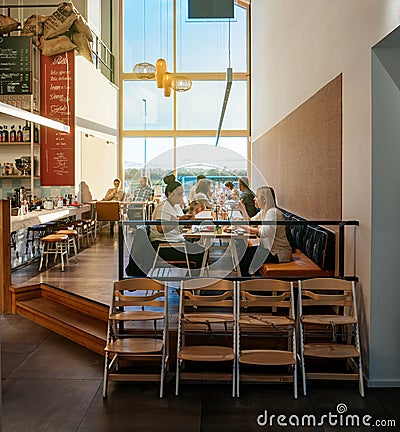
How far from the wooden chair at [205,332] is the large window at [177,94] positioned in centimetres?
1096

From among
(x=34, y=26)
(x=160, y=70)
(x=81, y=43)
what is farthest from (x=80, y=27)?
(x=160, y=70)

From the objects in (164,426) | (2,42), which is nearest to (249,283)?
(164,426)

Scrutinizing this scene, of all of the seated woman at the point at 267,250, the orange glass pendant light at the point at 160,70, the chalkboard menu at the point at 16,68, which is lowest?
the seated woman at the point at 267,250

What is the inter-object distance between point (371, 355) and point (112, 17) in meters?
13.1

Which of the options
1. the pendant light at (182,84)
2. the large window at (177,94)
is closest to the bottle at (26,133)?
the pendant light at (182,84)

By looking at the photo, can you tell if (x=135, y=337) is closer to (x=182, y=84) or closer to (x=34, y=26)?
(x=34, y=26)

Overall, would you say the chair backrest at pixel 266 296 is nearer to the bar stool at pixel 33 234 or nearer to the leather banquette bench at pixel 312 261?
the leather banquette bench at pixel 312 261

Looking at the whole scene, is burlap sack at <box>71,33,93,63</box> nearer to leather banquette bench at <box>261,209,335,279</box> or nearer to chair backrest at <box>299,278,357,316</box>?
leather banquette bench at <box>261,209,335,279</box>

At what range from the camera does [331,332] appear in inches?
173

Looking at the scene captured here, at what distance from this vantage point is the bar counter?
22.1 ft

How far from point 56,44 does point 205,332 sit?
23.4 ft

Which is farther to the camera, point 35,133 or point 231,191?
point 35,133

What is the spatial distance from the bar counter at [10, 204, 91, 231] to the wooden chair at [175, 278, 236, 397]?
121 inches

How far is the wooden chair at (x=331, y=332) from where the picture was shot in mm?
3955
